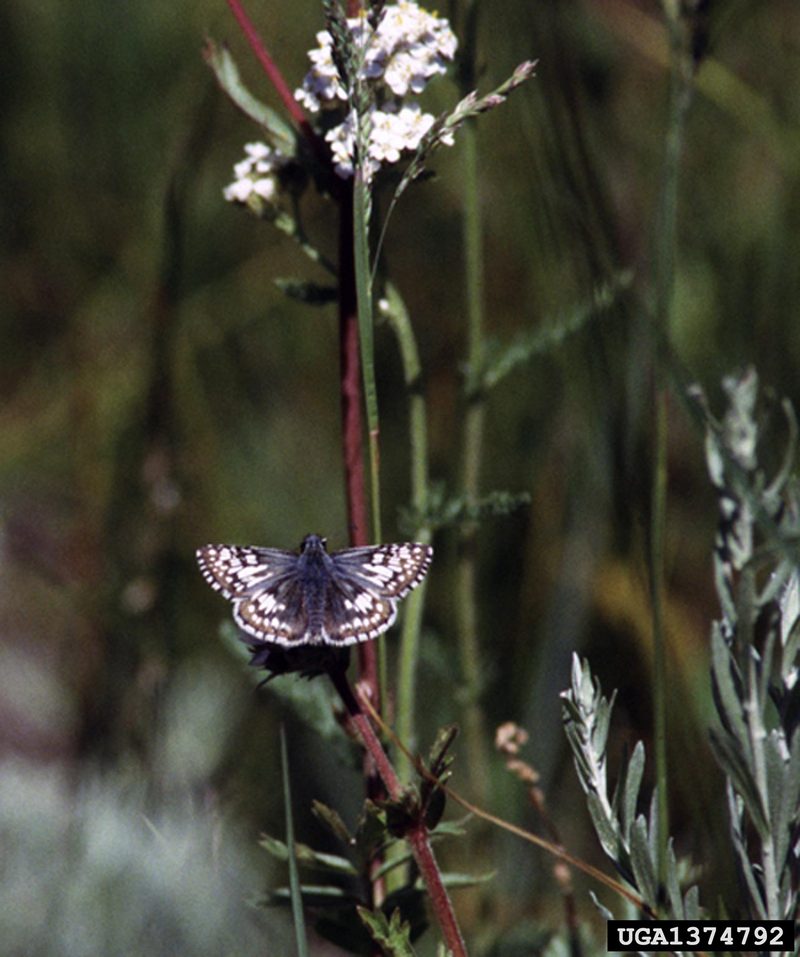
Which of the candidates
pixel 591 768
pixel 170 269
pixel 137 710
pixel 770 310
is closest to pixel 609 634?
pixel 770 310

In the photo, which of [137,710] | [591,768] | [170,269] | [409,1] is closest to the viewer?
[591,768]

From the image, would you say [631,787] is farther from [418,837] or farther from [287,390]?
[287,390]

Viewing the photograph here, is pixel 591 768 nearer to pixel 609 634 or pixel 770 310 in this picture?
pixel 609 634

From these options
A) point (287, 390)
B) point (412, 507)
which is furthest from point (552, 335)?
point (287, 390)

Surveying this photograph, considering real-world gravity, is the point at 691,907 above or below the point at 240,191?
below

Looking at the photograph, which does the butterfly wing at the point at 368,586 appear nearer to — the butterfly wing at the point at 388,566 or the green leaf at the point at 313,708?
the butterfly wing at the point at 388,566

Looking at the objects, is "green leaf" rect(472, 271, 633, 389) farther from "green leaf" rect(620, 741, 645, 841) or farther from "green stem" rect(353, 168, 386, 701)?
"green leaf" rect(620, 741, 645, 841)

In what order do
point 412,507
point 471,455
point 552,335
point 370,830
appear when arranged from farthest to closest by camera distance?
point 471,455, point 552,335, point 412,507, point 370,830
